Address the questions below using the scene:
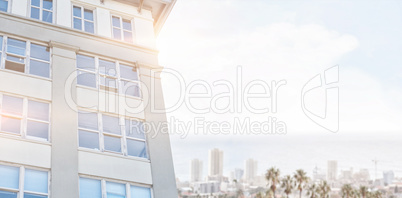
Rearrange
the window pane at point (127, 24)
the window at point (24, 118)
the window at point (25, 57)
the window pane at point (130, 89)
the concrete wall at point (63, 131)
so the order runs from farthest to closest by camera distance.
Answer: the window pane at point (127, 24) < the window pane at point (130, 89) < the window at point (25, 57) < the window at point (24, 118) < the concrete wall at point (63, 131)

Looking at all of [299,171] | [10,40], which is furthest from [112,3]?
[299,171]

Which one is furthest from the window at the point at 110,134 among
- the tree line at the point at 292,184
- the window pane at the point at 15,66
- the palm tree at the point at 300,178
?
the palm tree at the point at 300,178

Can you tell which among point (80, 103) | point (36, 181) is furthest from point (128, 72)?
point (36, 181)

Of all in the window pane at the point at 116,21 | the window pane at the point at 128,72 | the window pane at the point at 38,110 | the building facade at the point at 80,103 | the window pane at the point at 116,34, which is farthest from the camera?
the window pane at the point at 116,21

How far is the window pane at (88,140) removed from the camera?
52.1 ft

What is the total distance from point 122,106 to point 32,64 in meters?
3.47

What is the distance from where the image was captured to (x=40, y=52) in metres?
17.3

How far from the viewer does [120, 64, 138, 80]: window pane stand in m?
18.3

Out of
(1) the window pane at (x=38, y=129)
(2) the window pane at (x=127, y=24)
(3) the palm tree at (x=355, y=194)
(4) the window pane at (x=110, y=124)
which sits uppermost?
(2) the window pane at (x=127, y=24)

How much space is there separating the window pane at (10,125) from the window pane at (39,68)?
2091 millimetres

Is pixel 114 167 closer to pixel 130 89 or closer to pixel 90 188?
pixel 90 188

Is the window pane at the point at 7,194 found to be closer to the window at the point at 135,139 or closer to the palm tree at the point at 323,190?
the window at the point at 135,139

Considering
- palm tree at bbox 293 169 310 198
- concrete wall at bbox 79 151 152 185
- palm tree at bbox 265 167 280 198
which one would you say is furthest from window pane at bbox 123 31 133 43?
palm tree at bbox 293 169 310 198

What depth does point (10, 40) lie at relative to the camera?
16.9 m
